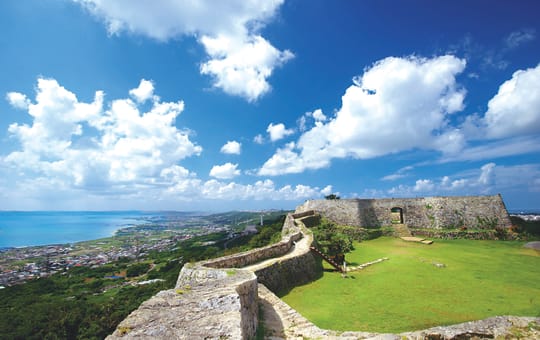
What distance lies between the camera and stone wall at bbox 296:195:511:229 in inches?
914

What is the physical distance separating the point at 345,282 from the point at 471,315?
4.87m

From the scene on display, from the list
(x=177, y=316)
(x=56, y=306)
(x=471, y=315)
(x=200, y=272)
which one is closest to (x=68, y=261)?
(x=56, y=306)

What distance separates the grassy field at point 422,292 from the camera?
7.55 metres

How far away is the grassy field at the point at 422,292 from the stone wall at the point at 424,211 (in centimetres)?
727

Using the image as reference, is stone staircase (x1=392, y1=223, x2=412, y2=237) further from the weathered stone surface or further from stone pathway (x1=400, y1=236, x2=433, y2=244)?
the weathered stone surface

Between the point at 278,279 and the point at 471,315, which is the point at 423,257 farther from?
the point at 278,279

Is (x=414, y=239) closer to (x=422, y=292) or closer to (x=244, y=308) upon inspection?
(x=422, y=292)

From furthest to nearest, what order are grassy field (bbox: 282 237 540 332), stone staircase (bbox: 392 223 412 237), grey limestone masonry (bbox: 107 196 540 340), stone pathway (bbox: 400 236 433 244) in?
1. stone staircase (bbox: 392 223 412 237)
2. stone pathway (bbox: 400 236 433 244)
3. grassy field (bbox: 282 237 540 332)
4. grey limestone masonry (bbox: 107 196 540 340)

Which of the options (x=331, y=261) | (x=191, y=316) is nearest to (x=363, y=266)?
(x=331, y=261)

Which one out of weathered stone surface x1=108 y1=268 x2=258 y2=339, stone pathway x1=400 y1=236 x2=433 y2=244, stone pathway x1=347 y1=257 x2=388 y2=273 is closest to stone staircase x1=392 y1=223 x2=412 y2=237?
stone pathway x1=400 y1=236 x2=433 y2=244

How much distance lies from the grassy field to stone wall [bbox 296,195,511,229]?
7267mm

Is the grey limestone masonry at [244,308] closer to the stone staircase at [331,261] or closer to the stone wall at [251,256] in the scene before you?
the stone wall at [251,256]

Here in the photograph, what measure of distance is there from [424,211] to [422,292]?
19.4 meters

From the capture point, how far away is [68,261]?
41719mm
